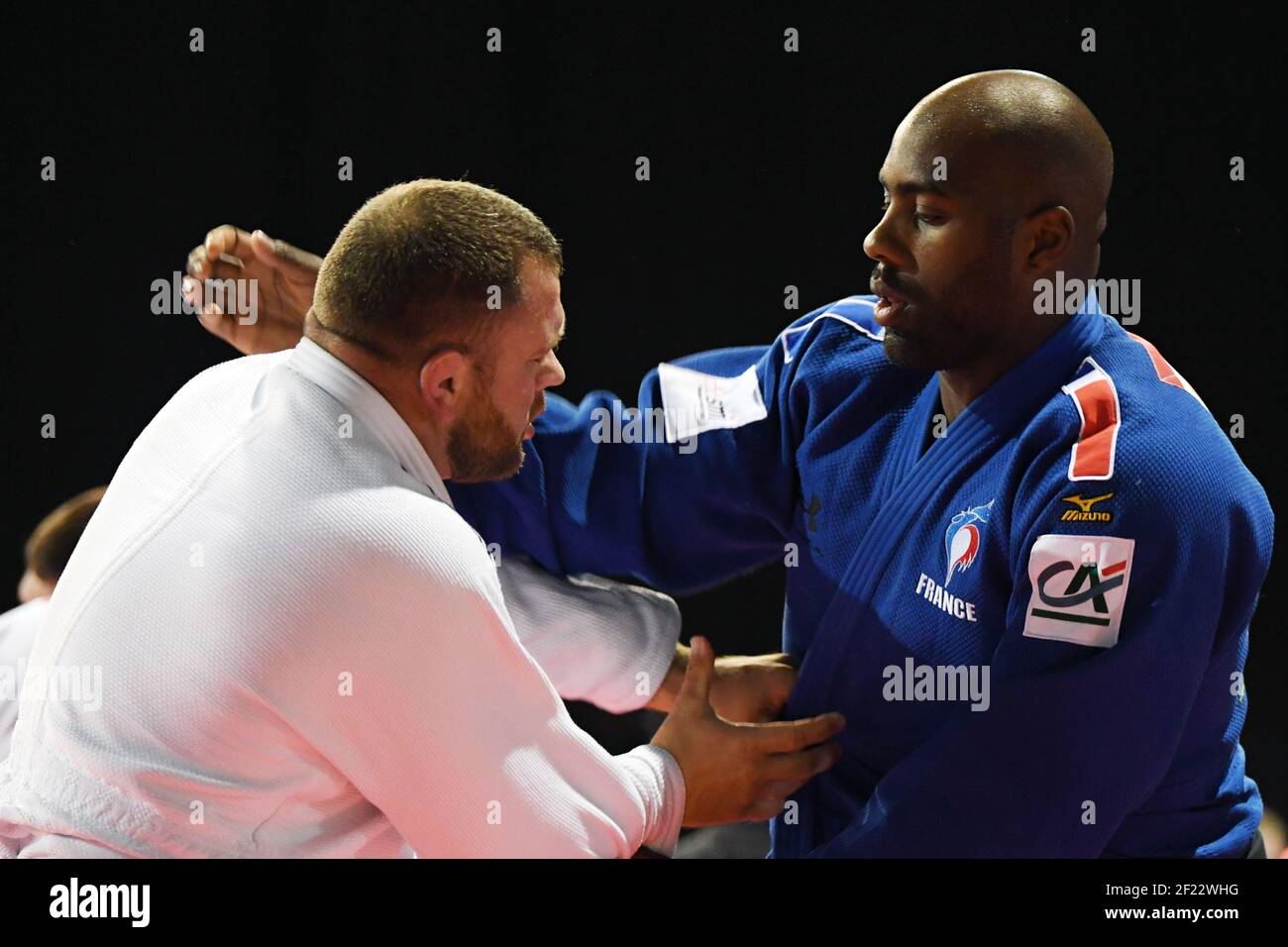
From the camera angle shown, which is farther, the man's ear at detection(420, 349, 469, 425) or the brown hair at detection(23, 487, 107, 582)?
the brown hair at detection(23, 487, 107, 582)

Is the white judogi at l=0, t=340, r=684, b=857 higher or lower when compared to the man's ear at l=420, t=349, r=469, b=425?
lower

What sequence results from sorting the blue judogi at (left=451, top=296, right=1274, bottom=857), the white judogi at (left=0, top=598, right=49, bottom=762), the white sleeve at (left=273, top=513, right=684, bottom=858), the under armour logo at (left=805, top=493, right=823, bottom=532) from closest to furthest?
the white sleeve at (left=273, top=513, right=684, bottom=858) < the blue judogi at (left=451, top=296, right=1274, bottom=857) < the under armour logo at (left=805, top=493, right=823, bottom=532) < the white judogi at (left=0, top=598, right=49, bottom=762)

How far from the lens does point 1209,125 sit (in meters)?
2.71

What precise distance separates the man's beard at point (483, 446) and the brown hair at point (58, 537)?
113 cm

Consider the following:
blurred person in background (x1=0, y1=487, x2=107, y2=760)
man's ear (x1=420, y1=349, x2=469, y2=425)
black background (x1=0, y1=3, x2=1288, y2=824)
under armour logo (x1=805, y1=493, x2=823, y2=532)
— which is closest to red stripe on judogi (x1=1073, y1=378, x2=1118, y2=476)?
under armour logo (x1=805, y1=493, x2=823, y2=532)

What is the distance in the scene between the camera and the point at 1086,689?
1.82 meters

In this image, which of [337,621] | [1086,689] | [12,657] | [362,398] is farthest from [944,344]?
[12,657]

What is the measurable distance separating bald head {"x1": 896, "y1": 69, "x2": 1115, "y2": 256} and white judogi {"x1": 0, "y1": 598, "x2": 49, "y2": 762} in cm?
170

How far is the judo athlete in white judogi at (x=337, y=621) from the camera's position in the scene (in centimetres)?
173

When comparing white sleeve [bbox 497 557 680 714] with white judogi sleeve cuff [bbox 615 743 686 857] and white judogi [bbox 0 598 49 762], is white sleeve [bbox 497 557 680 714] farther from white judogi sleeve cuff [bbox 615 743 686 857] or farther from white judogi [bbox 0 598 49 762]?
white judogi [bbox 0 598 49 762]

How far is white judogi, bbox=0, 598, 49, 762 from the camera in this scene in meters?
2.62

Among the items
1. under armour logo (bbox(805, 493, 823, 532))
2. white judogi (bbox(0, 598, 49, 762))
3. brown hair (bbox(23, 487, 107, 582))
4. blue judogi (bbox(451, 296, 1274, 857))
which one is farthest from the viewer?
brown hair (bbox(23, 487, 107, 582))

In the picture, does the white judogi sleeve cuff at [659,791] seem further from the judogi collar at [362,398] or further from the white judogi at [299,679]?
the judogi collar at [362,398]

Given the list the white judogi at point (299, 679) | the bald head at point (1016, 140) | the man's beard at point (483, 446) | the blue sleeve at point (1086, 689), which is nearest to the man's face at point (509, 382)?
the man's beard at point (483, 446)
